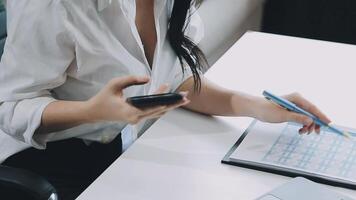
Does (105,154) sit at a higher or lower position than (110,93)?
lower

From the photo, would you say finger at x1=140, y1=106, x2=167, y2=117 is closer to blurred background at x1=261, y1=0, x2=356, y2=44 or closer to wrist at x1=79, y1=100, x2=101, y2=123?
wrist at x1=79, y1=100, x2=101, y2=123

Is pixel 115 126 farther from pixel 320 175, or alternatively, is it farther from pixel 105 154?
pixel 320 175

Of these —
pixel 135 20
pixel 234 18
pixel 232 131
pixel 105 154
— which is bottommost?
pixel 234 18

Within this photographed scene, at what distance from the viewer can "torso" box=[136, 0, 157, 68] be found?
117 cm

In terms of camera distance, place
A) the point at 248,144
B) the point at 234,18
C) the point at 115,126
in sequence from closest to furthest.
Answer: the point at 248,144 < the point at 115,126 < the point at 234,18

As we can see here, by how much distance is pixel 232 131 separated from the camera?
3.32ft

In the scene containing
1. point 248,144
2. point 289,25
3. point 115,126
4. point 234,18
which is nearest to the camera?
point 248,144

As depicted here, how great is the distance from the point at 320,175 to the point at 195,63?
1.46ft

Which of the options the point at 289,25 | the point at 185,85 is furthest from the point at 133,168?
the point at 289,25

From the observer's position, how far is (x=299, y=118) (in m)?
0.96

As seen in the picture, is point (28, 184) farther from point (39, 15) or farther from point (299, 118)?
point (299, 118)

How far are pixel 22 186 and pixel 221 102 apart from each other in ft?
1.41

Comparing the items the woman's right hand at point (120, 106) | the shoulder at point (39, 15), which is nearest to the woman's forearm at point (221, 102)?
the woman's right hand at point (120, 106)

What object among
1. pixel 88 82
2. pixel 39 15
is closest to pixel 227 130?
pixel 88 82
